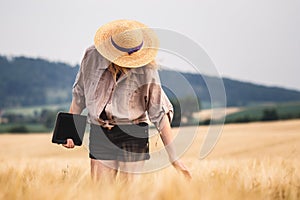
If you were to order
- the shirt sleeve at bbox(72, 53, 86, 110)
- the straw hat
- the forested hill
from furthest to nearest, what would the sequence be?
the forested hill < the shirt sleeve at bbox(72, 53, 86, 110) < the straw hat

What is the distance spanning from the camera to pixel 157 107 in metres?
A: 3.86

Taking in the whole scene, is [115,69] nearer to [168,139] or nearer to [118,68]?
[118,68]

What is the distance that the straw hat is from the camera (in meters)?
3.75

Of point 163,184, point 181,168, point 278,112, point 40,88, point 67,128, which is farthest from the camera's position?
point 40,88

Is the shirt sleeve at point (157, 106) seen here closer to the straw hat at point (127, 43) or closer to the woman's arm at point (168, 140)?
the woman's arm at point (168, 140)

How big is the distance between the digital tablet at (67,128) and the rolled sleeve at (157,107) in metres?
0.51

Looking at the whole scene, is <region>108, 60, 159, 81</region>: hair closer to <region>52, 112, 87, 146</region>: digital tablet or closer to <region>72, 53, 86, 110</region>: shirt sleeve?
<region>72, 53, 86, 110</region>: shirt sleeve

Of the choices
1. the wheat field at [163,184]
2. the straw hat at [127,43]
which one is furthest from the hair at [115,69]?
the wheat field at [163,184]

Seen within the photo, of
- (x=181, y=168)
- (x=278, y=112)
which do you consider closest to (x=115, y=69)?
(x=181, y=168)

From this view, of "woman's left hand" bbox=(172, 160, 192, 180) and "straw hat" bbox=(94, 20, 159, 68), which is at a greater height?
"straw hat" bbox=(94, 20, 159, 68)

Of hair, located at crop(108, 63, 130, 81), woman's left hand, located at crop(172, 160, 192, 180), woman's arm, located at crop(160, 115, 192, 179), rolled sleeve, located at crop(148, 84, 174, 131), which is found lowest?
woman's left hand, located at crop(172, 160, 192, 180)

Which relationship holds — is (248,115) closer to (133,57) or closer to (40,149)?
(40,149)

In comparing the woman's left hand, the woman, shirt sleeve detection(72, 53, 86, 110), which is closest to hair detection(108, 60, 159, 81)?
the woman

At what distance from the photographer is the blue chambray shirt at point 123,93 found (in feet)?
12.6
